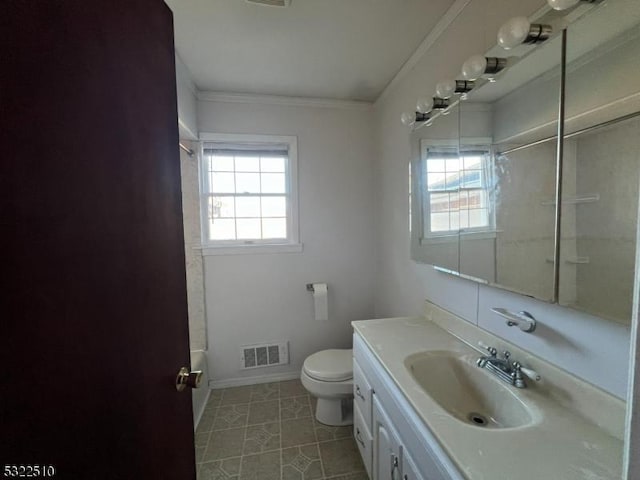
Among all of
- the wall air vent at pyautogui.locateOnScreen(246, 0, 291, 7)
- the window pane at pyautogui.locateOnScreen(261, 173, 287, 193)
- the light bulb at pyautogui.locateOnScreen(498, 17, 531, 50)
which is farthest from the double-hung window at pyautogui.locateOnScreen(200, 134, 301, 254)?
the light bulb at pyautogui.locateOnScreen(498, 17, 531, 50)

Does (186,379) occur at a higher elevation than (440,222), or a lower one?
lower

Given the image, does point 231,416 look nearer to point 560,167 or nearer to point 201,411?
point 201,411

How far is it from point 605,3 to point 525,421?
1247 millimetres

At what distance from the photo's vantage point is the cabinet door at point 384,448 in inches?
40.4

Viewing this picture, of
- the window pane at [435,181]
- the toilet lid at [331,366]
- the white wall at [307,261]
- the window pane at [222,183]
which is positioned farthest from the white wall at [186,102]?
the toilet lid at [331,366]

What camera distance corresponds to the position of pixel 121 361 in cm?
54

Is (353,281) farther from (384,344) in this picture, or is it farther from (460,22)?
(460,22)

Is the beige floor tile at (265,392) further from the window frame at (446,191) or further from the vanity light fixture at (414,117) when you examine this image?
the vanity light fixture at (414,117)

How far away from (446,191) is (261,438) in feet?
6.33

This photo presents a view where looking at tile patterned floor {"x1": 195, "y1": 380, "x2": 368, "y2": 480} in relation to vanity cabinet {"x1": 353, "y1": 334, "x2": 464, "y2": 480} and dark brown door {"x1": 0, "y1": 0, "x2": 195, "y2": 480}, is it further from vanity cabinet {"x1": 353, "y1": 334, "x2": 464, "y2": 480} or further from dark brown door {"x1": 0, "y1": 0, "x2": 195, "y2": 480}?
dark brown door {"x1": 0, "y1": 0, "x2": 195, "y2": 480}

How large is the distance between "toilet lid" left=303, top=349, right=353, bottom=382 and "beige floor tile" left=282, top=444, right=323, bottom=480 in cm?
41

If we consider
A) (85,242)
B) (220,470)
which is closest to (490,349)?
(85,242)

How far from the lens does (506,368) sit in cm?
103

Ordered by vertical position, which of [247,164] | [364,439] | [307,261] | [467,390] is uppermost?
A: [247,164]
